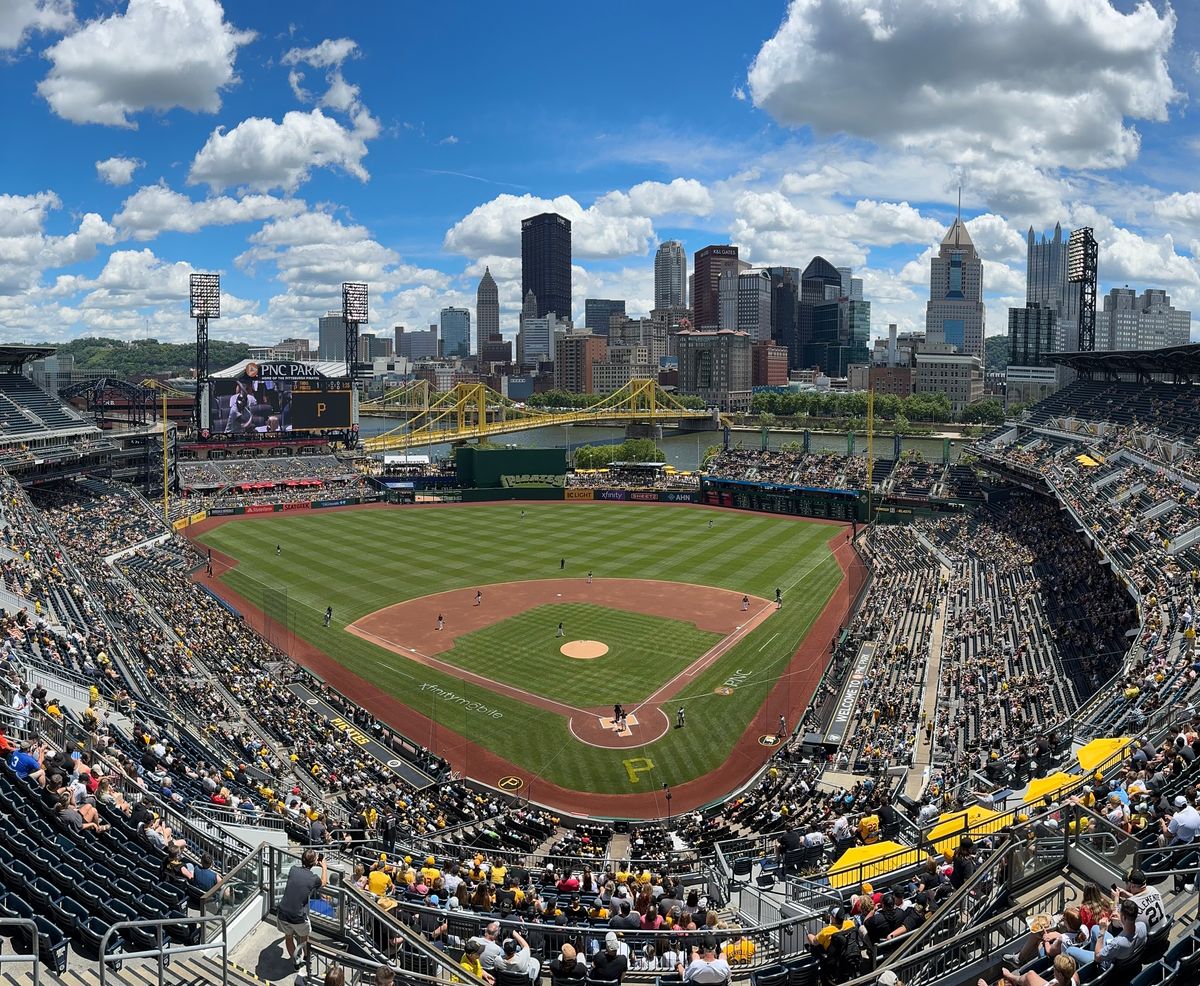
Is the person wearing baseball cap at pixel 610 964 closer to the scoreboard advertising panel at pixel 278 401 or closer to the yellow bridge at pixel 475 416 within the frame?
the scoreboard advertising panel at pixel 278 401

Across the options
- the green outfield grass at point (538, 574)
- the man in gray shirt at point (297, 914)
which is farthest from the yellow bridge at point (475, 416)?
the man in gray shirt at point (297, 914)

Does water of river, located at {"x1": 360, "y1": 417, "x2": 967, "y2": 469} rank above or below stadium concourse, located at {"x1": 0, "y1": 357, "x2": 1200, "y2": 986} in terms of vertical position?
above

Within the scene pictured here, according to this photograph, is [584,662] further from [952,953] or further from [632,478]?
[632,478]

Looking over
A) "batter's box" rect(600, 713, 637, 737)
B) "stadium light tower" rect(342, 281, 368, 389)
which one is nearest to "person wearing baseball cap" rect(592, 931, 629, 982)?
"batter's box" rect(600, 713, 637, 737)

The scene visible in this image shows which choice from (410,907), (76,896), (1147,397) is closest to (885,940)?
(410,907)

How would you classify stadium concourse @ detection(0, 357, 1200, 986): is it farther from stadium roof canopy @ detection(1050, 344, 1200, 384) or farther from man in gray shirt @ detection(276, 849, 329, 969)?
stadium roof canopy @ detection(1050, 344, 1200, 384)

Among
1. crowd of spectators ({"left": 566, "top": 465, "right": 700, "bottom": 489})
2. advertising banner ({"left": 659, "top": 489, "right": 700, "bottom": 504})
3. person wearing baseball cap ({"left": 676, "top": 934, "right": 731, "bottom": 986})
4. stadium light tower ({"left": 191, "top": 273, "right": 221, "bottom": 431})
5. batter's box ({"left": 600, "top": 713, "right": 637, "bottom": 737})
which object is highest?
stadium light tower ({"left": 191, "top": 273, "right": 221, "bottom": 431})

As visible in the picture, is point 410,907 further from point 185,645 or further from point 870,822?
point 185,645
